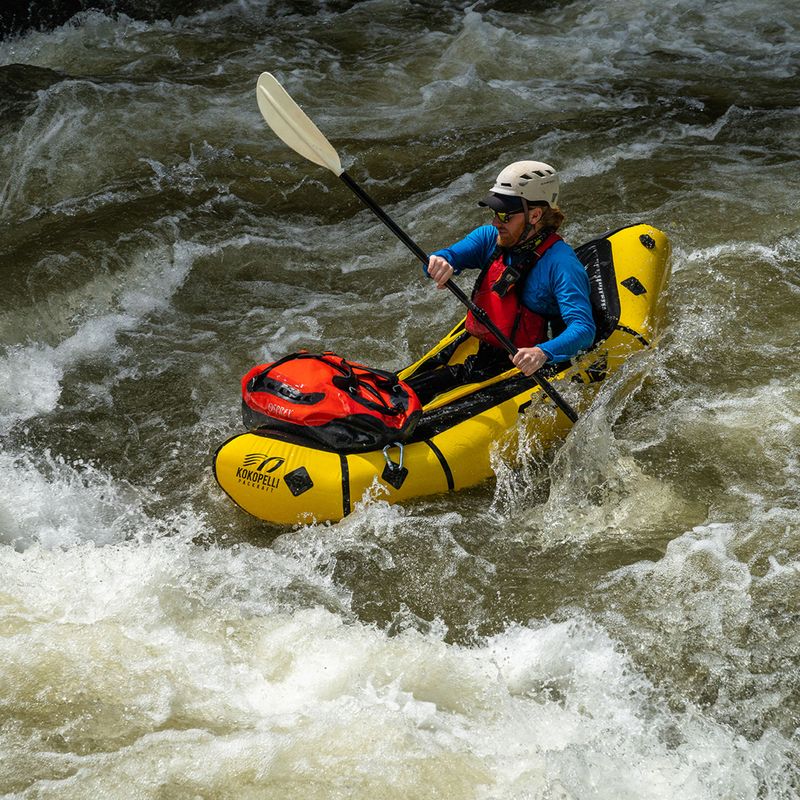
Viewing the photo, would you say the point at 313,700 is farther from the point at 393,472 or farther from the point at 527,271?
the point at 527,271

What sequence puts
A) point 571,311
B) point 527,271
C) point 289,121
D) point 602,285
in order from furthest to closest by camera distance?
point 602,285, point 289,121, point 527,271, point 571,311

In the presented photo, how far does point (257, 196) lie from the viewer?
709cm

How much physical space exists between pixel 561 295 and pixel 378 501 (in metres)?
1.18

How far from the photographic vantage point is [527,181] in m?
4.05

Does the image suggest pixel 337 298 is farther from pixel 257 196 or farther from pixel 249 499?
pixel 249 499

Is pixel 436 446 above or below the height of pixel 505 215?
below

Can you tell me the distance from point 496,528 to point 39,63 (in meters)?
7.38

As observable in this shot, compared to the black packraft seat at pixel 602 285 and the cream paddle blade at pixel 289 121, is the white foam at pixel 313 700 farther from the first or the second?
the cream paddle blade at pixel 289 121

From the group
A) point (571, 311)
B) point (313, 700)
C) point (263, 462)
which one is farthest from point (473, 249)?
point (313, 700)

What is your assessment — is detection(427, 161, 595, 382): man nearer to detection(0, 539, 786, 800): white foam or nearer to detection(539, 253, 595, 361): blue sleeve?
detection(539, 253, 595, 361): blue sleeve

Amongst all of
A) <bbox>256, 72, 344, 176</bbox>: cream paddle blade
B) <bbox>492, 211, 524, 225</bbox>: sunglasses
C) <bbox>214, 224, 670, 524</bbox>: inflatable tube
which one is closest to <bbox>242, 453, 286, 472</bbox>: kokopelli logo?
<bbox>214, 224, 670, 524</bbox>: inflatable tube

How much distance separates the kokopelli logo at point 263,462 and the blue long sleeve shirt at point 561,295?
120 cm

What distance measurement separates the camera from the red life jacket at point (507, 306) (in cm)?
428

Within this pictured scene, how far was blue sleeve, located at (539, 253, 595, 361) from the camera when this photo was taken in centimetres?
405
